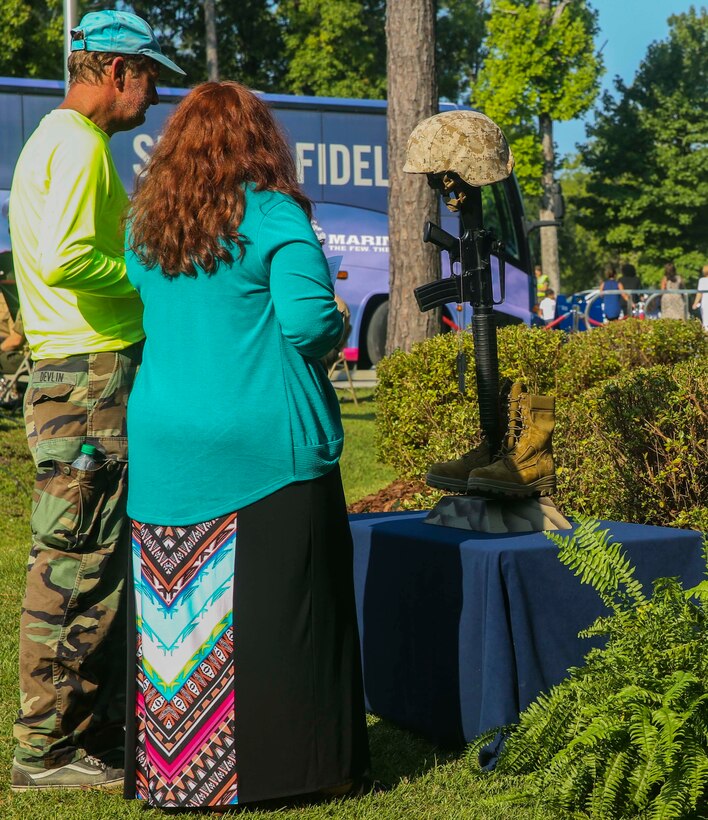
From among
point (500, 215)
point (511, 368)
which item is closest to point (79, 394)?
point (511, 368)

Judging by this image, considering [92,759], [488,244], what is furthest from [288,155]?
[92,759]

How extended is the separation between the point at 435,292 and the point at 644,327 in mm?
3200

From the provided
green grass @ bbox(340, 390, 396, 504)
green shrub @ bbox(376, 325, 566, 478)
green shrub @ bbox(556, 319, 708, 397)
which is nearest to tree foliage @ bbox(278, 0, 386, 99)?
green grass @ bbox(340, 390, 396, 504)

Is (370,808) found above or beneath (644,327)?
beneath

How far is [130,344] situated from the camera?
11.2ft

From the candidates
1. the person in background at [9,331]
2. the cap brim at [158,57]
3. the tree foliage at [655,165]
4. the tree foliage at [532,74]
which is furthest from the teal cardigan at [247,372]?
the tree foliage at [655,165]

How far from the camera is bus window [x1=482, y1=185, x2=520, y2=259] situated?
680 inches

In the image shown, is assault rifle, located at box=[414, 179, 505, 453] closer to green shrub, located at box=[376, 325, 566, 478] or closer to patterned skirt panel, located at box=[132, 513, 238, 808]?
patterned skirt panel, located at box=[132, 513, 238, 808]

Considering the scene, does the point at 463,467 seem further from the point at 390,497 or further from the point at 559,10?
the point at 559,10

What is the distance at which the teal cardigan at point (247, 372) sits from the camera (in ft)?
9.79

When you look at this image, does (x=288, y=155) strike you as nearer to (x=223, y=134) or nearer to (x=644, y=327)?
(x=223, y=134)

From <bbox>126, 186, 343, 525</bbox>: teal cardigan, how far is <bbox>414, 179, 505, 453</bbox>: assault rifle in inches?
38.4

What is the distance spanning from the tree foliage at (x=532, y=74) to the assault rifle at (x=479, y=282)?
962 inches

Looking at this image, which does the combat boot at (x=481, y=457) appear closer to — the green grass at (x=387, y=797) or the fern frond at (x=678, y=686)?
the green grass at (x=387, y=797)
